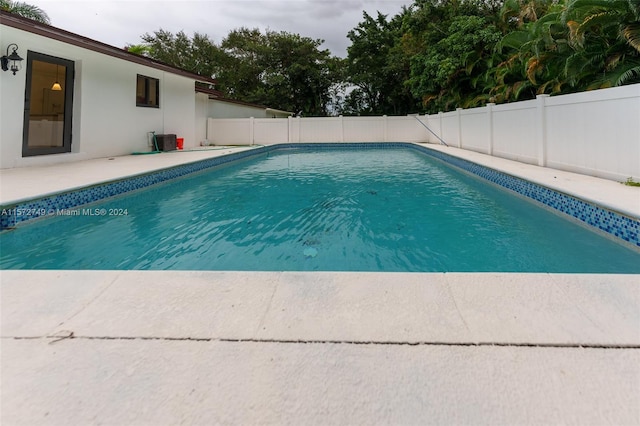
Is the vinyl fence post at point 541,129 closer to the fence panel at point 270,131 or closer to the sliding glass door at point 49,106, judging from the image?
the sliding glass door at point 49,106

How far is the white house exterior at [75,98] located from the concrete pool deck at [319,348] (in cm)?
659

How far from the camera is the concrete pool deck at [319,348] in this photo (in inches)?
49.8

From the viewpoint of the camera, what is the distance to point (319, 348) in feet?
5.33

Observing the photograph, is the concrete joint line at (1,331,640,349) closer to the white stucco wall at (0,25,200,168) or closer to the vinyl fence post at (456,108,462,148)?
the white stucco wall at (0,25,200,168)

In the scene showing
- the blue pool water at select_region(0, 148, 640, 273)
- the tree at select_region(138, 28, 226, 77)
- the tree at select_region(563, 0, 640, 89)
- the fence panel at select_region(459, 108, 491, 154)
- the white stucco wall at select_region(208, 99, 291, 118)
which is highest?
the tree at select_region(138, 28, 226, 77)

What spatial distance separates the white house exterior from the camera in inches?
272

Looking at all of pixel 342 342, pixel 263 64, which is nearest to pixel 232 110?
pixel 263 64

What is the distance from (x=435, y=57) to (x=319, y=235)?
14727 mm

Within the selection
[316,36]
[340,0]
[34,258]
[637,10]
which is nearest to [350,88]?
[316,36]

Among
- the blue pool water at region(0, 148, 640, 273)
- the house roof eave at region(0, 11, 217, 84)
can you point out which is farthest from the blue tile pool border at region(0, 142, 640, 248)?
the house roof eave at region(0, 11, 217, 84)

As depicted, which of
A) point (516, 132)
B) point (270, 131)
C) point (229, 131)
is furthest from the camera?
point (270, 131)

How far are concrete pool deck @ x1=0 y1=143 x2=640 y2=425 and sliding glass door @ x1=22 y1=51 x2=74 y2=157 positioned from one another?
7589 mm

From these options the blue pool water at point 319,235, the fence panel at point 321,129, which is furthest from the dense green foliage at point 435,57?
the fence panel at point 321,129

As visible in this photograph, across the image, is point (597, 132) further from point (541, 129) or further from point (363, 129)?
point (363, 129)
